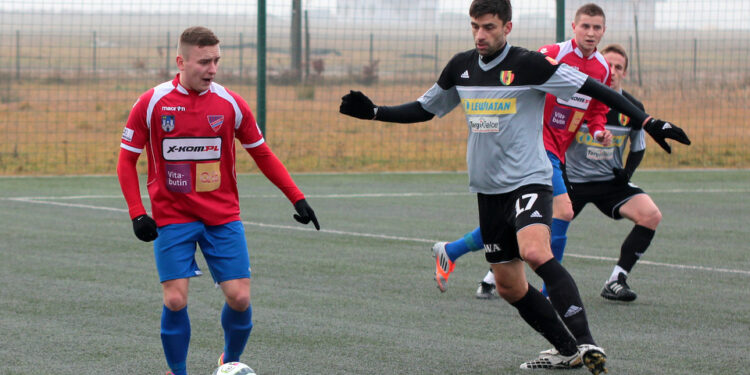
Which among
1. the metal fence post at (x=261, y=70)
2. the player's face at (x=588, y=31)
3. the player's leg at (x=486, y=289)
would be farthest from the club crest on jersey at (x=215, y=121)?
the metal fence post at (x=261, y=70)

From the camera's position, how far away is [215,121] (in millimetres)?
4945

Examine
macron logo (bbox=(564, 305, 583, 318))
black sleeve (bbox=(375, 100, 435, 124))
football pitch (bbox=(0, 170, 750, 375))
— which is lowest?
football pitch (bbox=(0, 170, 750, 375))

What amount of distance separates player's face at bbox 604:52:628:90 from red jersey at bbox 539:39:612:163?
264 millimetres

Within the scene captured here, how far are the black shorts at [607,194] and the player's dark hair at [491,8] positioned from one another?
2711mm

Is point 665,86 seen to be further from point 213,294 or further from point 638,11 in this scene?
point 213,294

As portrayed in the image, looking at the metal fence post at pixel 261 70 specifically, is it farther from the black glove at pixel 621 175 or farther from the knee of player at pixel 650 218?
the knee of player at pixel 650 218

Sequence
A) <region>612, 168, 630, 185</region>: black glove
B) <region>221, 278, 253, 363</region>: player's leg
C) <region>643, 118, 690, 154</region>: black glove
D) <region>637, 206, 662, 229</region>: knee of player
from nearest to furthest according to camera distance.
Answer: <region>221, 278, 253, 363</region>: player's leg
<region>643, 118, 690, 154</region>: black glove
<region>637, 206, 662, 229</region>: knee of player
<region>612, 168, 630, 185</region>: black glove

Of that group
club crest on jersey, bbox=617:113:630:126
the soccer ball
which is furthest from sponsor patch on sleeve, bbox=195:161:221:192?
club crest on jersey, bbox=617:113:630:126

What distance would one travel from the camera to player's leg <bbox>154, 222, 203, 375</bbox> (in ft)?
15.9

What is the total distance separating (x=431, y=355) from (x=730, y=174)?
11793 mm

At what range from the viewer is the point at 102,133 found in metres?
20.9

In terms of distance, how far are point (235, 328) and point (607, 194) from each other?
3.78m

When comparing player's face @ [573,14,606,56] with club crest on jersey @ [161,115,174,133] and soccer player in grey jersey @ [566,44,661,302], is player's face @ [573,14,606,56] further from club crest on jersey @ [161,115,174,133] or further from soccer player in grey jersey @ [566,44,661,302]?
club crest on jersey @ [161,115,174,133]

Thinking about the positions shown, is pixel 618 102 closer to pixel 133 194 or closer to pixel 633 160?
pixel 133 194
